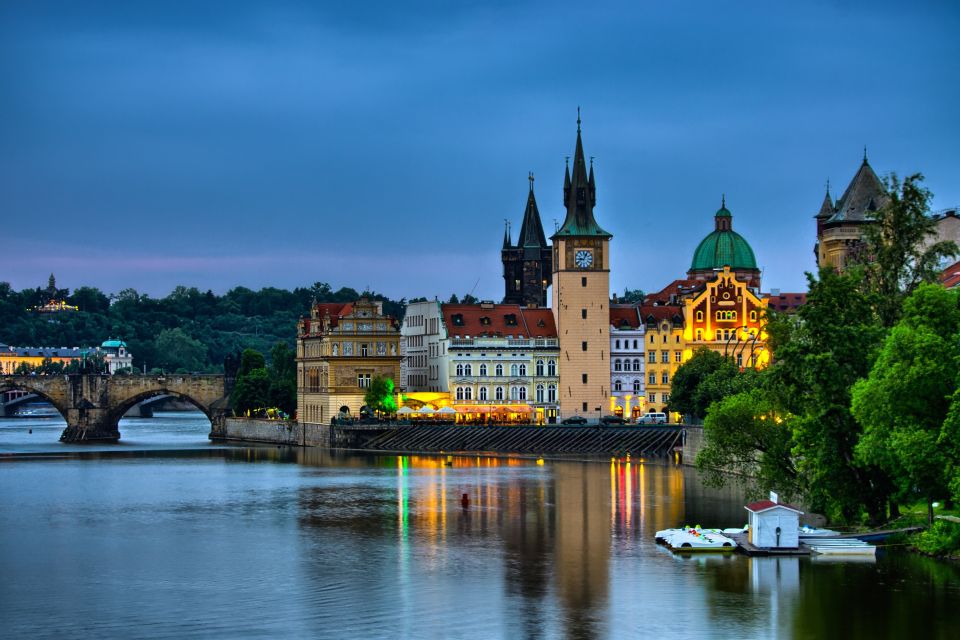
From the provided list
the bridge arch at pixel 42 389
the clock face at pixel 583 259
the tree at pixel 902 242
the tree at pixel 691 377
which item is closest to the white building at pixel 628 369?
the clock face at pixel 583 259

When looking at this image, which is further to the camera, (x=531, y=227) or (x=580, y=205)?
(x=531, y=227)

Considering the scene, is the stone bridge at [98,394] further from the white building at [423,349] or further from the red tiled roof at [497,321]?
the red tiled roof at [497,321]

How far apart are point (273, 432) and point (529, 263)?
3571cm

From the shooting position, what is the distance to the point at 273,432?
15162 cm

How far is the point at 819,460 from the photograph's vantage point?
63594mm

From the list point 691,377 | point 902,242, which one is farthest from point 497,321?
point 902,242

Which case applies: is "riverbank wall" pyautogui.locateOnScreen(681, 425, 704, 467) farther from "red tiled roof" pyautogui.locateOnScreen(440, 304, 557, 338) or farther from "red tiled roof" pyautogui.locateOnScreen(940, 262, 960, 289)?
"red tiled roof" pyautogui.locateOnScreen(440, 304, 557, 338)

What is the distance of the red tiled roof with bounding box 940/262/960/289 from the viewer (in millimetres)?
87450

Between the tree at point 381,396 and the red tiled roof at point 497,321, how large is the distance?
318 inches

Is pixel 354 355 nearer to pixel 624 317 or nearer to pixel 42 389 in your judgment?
pixel 624 317

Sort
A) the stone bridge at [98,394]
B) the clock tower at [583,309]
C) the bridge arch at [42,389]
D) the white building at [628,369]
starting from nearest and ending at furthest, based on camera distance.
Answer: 1. the clock tower at [583,309]
2. the white building at [628,369]
3. the bridge arch at [42,389]
4. the stone bridge at [98,394]

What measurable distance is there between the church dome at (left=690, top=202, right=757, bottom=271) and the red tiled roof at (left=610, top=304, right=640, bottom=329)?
61.9ft

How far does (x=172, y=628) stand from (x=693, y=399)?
72.3 m

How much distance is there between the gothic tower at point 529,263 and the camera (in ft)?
A: 562
